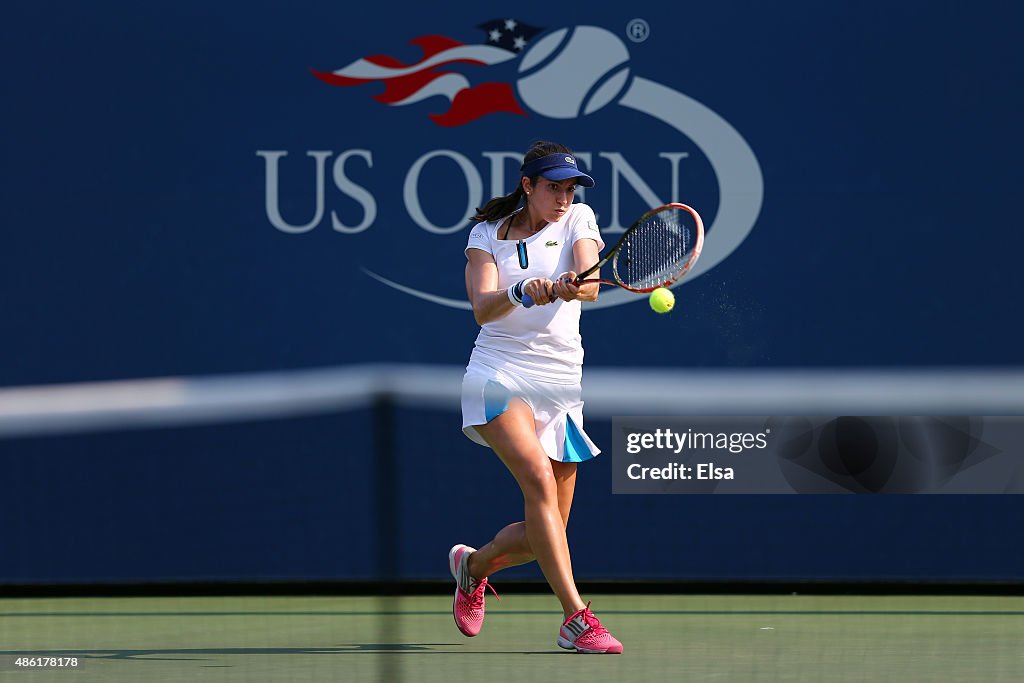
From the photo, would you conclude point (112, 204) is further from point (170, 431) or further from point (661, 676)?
point (661, 676)

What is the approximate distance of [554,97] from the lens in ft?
21.6

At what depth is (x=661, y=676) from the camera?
15.0ft

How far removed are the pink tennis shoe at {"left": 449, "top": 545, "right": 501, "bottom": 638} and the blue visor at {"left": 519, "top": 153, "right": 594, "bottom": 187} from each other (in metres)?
1.11

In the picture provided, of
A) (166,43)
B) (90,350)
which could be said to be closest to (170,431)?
(90,350)

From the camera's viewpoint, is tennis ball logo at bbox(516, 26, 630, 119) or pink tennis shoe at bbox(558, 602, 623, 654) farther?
tennis ball logo at bbox(516, 26, 630, 119)

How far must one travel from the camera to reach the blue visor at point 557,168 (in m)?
4.91

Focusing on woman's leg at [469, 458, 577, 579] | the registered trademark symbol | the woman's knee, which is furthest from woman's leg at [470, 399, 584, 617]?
the registered trademark symbol

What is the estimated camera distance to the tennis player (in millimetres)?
4863

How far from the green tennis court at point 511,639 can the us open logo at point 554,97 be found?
1.37 metres

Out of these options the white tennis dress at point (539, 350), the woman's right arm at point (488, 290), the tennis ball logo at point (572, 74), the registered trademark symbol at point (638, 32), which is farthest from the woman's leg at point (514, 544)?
the registered trademark symbol at point (638, 32)

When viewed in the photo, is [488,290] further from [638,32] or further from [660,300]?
[638,32]

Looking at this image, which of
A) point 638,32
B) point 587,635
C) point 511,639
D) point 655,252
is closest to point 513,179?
point 638,32

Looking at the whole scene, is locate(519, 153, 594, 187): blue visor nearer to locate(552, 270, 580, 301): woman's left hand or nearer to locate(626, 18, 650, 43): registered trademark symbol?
locate(552, 270, 580, 301): woman's left hand

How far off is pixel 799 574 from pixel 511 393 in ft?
6.89
